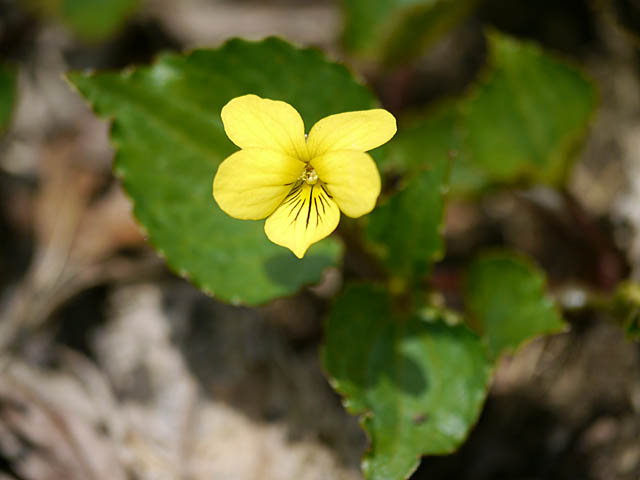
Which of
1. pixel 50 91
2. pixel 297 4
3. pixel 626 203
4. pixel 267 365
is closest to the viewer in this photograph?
pixel 267 365

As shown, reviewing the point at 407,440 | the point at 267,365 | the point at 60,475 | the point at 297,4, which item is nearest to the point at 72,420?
the point at 60,475

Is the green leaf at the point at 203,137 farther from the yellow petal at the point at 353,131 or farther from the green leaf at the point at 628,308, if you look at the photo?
the green leaf at the point at 628,308

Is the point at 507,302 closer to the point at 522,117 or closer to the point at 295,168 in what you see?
the point at 522,117

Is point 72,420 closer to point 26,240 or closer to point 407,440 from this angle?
point 26,240

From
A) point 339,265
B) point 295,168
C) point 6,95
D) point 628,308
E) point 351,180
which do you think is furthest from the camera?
point 6,95

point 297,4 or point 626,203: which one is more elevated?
point 297,4

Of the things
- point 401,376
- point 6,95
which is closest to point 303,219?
point 401,376

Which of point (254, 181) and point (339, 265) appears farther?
point (339, 265)

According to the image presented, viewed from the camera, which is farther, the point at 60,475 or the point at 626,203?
the point at 626,203
